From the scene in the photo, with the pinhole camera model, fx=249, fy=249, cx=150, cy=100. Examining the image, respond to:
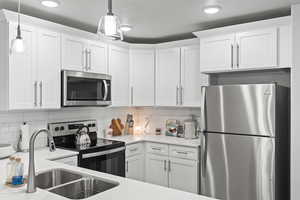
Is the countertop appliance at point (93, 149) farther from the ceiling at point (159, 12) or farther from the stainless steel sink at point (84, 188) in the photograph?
the ceiling at point (159, 12)

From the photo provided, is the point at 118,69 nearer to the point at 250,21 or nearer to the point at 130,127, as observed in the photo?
the point at 130,127

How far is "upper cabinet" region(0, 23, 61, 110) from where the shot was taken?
246cm

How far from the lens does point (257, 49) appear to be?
277cm

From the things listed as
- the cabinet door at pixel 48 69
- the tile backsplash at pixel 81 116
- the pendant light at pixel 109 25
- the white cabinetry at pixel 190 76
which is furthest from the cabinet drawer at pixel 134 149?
the pendant light at pixel 109 25

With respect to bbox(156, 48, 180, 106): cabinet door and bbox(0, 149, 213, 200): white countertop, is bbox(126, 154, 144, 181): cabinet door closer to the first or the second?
bbox(156, 48, 180, 106): cabinet door

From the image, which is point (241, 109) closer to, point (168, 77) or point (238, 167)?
point (238, 167)

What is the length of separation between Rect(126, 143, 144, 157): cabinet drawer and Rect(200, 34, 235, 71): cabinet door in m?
1.37

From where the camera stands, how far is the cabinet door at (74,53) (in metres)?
2.92

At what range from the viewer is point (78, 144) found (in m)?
2.99

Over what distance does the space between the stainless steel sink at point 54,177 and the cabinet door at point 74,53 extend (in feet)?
4.40

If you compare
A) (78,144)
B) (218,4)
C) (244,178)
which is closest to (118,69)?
(78,144)

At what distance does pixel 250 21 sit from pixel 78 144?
8.43 ft

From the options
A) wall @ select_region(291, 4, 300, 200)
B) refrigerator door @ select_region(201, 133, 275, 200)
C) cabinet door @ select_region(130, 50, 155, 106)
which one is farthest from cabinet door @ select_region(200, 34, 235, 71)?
cabinet door @ select_region(130, 50, 155, 106)

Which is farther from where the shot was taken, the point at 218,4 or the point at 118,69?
the point at 118,69
